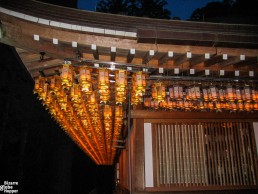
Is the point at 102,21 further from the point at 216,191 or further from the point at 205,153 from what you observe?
the point at 216,191

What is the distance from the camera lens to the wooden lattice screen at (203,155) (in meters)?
6.91

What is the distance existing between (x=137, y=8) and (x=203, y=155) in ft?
102

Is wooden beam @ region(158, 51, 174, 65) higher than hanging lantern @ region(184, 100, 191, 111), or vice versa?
wooden beam @ region(158, 51, 174, 65)

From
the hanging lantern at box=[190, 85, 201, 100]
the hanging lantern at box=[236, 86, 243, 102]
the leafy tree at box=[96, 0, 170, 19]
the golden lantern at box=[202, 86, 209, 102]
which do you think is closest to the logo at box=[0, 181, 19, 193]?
the hanging lantern at box=[190, 85, 201, 100]

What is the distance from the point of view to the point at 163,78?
6.19m

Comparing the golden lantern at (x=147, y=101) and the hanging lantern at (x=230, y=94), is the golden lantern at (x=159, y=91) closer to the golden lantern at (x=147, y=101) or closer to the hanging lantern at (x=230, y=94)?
the golden lantern at (x=147, y=101)

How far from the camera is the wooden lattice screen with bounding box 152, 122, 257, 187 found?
6.91 m

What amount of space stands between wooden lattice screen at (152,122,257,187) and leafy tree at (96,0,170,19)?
95.7 ft

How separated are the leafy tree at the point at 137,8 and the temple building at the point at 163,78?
28.1 metres

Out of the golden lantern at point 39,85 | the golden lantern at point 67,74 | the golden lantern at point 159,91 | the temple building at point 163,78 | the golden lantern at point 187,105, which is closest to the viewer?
the temple building at point 163,78

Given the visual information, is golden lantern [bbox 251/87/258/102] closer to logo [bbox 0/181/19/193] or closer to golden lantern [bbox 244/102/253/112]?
golden lantern [bbox 244/102/253/112]

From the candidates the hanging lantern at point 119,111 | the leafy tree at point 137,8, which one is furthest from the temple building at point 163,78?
the leafy tree at point 137,8

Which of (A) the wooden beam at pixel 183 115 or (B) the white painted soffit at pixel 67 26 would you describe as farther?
(A) the wooden beam at pixel 183 115

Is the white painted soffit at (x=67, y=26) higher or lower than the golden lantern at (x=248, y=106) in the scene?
higher
